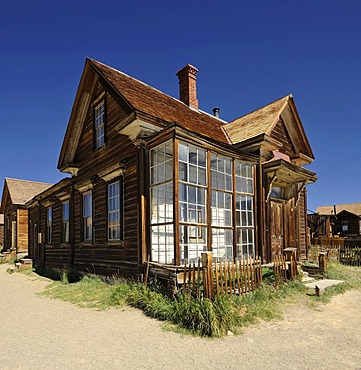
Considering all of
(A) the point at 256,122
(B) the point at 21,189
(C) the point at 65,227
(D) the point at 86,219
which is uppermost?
(A) the point at 256,122

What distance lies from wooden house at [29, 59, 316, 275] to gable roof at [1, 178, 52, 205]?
13830 millimetres

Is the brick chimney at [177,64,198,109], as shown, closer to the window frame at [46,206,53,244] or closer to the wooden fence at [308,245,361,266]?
the window frame at [46,206,53,244]

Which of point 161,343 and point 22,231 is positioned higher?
point 22,231

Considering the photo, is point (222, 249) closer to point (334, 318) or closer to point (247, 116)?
point (334, 318)

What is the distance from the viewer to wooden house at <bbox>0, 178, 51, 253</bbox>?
2638cm

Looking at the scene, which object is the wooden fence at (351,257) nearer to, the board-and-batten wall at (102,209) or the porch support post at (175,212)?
the board-and-batten wall at (102,209)

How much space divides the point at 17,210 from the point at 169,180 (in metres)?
22.6

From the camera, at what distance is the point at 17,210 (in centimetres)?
2681

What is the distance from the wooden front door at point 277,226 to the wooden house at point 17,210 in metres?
20.7

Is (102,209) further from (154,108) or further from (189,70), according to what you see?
(189,70)

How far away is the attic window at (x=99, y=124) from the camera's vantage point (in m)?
12.3

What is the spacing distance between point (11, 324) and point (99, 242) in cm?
493

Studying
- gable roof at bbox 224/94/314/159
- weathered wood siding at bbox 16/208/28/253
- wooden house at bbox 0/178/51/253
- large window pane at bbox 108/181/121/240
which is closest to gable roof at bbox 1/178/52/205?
wooden house at bbox 0/178/51/253

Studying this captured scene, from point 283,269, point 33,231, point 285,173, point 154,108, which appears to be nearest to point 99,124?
point 154,108
